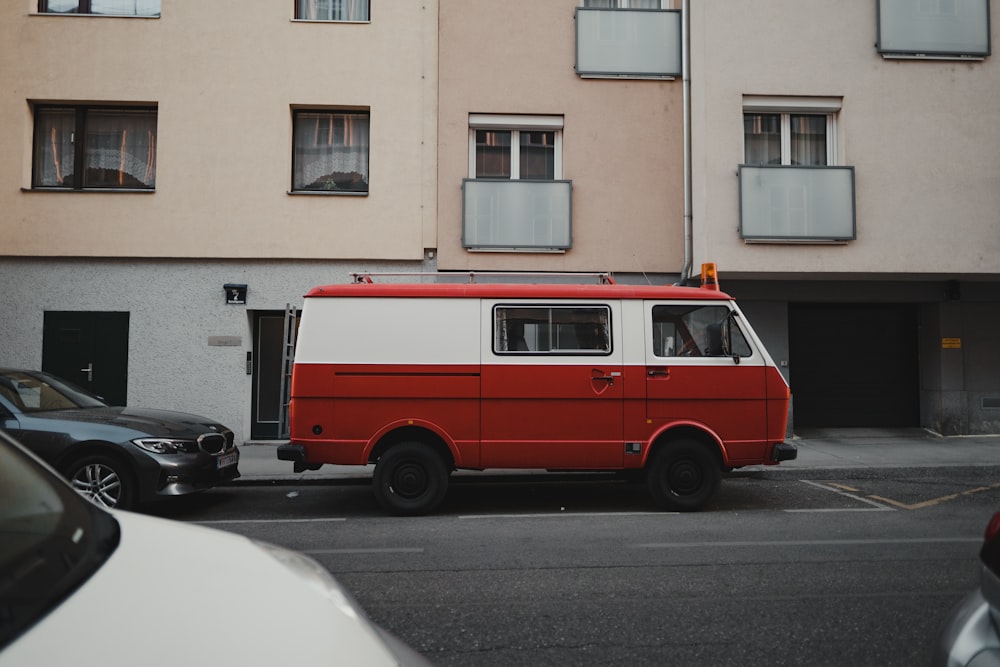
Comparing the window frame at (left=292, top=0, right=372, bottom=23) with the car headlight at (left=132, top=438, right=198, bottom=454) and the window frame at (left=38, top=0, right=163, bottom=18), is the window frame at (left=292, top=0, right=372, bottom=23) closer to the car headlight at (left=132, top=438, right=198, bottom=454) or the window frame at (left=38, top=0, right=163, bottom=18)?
the window frame at (left=38, top=0, right=163, bottom=18)

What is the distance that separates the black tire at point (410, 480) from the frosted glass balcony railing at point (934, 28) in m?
10.7

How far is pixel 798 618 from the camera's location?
4141mm

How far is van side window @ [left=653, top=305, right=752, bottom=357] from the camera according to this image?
743 cm

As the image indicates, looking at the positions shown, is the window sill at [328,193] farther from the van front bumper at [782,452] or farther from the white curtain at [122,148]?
the van front bumper at [782,452]

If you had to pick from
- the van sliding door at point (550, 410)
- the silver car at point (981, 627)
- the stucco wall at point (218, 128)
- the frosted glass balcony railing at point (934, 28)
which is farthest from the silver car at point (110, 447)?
the frosted glass balcony railing at point (934, 28)

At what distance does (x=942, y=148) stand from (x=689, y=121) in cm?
429

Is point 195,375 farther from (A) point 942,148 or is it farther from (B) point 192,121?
(A) point 942,148

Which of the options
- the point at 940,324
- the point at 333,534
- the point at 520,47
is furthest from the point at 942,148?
the point at 333,534

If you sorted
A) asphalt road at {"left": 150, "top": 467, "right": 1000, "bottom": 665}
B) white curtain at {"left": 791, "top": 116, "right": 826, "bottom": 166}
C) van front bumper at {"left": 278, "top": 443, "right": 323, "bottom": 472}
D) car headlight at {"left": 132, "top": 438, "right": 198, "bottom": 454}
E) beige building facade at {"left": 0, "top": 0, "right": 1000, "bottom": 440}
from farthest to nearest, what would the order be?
white curtain at {"left": 791, "top": 116, "right": 826, "bottom": 166}
beige building facade at {"left": 0, "top": 0, "right": 1000, "bottom": 440}
van front bumper at {"left": 278, "top": 443, "right": 323, "bottom": 472}
car headlight at {"left": 132, "top": 438, "right": 198, "bottom": 454}
asphalt road at {"left": 150, "top": 467, "right": 1000, "bottom": 665}

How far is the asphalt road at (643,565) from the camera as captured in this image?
380cm

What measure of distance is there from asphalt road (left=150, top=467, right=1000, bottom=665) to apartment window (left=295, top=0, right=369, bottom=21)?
336 inches

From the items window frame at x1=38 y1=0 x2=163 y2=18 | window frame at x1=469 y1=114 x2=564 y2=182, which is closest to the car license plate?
window frame at x1=469 y1=114 x2=564 y2=182

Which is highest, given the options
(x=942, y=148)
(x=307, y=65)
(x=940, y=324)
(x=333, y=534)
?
(x=307, y=65)

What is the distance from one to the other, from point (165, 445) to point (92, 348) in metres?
6.28
